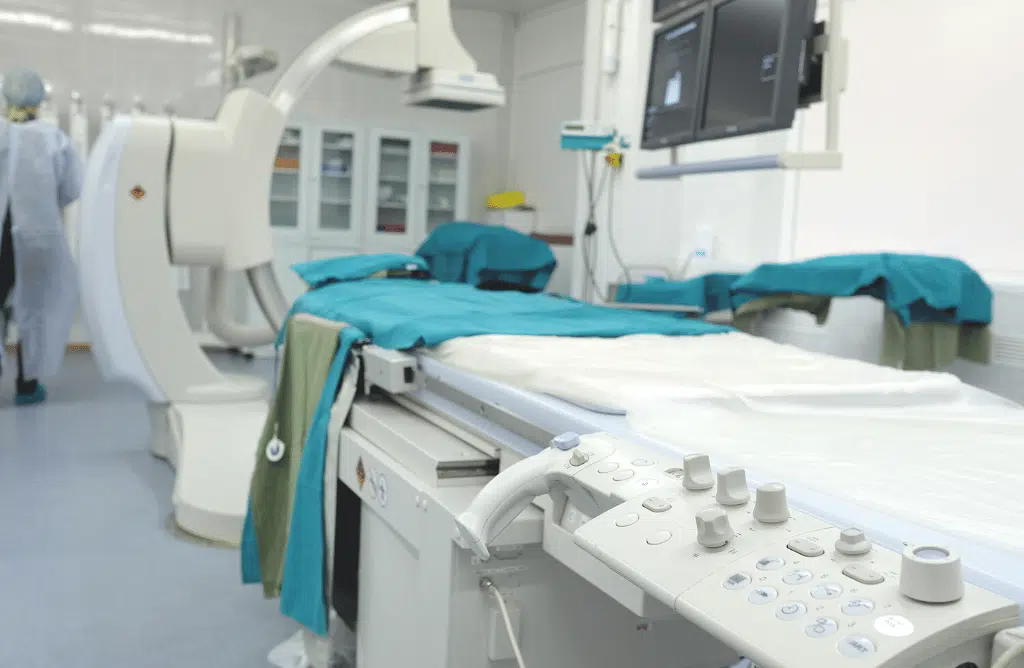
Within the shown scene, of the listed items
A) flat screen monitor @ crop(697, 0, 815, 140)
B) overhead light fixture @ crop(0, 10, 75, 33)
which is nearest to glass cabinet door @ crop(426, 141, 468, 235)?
overhead light fixture @ crop(0, 10, 75, 33)

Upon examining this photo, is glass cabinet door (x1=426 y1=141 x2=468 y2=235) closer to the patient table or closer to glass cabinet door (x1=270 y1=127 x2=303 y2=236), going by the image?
glass cabinet door (x1=270 y1=127 x2=303 y2=236)

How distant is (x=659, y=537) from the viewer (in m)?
0.87

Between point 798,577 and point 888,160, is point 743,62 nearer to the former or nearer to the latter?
point 888,160

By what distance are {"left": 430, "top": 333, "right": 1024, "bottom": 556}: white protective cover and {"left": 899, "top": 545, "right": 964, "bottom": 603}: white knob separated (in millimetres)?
226

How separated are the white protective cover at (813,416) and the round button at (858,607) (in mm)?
253

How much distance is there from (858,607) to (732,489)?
22 cm

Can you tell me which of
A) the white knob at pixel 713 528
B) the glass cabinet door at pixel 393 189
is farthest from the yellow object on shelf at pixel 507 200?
the white knob at pixel 713 528

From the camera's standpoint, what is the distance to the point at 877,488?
1055 millimetres

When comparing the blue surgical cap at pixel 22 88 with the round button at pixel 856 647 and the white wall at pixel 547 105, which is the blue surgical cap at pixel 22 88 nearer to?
the white wall at pixel 547 105

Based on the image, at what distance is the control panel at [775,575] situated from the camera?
66cm

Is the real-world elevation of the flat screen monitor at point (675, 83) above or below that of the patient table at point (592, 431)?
above

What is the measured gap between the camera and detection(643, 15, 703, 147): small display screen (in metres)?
3.12

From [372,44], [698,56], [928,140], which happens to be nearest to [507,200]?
[372,44]

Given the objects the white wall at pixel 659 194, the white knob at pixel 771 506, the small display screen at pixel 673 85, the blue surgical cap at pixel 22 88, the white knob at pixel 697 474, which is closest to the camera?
the white knob at pixel 771 506
